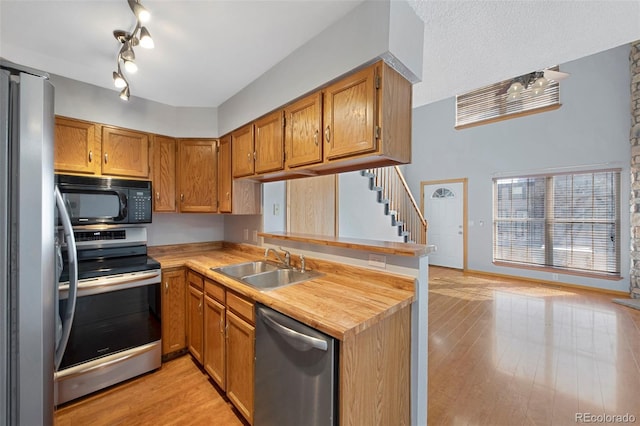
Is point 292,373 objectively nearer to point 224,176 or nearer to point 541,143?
point 224,176

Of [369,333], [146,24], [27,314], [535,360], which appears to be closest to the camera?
[27,314]

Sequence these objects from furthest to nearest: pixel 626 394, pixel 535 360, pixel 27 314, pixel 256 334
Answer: pixel 535 360, pixel 626 394, pixel 256 334, pixel 27 314

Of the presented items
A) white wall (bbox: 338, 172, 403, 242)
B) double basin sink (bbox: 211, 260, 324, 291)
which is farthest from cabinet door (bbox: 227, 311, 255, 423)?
white wall (bbox: 338, 172, 403, 242)

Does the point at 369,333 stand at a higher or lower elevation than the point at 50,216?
lower

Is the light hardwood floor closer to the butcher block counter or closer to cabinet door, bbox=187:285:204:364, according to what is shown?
cabinet door, bbox=187:285:204:364

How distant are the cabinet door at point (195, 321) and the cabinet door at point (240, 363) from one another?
532 mm

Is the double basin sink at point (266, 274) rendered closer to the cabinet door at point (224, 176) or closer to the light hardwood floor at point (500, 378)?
the cabinet door at point (224, 176)

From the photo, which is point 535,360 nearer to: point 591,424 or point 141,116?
point 591,424

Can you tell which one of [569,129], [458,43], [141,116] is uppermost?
[569,129]

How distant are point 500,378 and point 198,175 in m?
3.53

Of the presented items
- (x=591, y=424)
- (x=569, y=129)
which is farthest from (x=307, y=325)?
(x=569, y=129)

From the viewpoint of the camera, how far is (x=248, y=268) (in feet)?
7.80

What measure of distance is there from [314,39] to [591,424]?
3.25 m

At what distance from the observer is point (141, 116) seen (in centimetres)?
263
